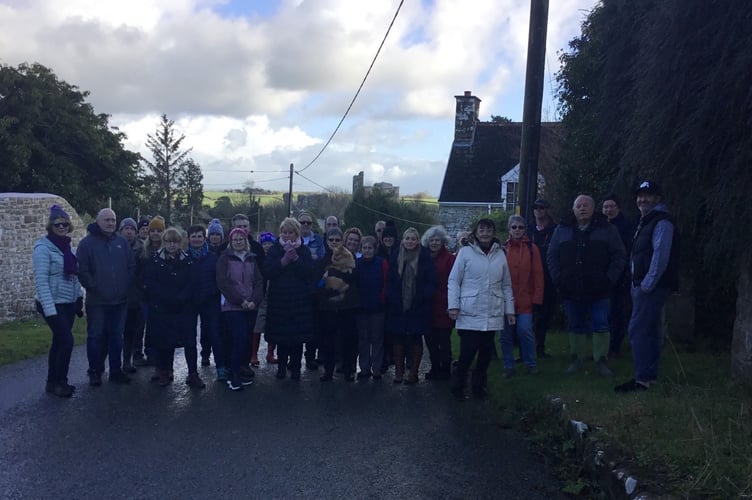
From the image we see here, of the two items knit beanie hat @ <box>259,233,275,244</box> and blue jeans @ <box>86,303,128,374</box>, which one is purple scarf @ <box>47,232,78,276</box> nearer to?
blue jeans @ <box>86,303,128,374</box>

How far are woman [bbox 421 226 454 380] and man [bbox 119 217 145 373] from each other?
3831mm

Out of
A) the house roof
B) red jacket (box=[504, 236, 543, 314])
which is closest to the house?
the house roof

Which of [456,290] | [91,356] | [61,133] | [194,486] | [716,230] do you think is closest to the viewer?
[194,486]

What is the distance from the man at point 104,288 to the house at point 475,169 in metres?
24.0

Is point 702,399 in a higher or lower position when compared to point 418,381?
higher

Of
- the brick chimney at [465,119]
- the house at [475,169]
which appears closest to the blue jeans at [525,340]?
the house at [475,169]

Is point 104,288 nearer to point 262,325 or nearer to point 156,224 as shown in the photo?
point 156,224

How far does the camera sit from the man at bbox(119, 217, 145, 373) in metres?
9.19

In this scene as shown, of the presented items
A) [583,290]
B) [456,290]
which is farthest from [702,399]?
[456,290]

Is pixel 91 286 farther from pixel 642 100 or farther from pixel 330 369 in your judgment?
pixel 642 100

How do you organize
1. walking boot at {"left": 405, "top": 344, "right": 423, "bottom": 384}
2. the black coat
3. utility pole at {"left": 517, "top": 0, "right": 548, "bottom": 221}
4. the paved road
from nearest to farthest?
the paved road < the black coat < walking boot at {"left": 405, "top": 344, "right": 423, "bottom": 384} < utility pole at {"left": 517, "top": 0, "right": 548, "bottom": 221}

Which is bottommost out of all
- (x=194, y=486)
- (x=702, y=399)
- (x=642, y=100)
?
(x=194, y=486)

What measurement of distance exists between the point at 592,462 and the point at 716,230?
268cm

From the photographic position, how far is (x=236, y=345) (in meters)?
8.30
